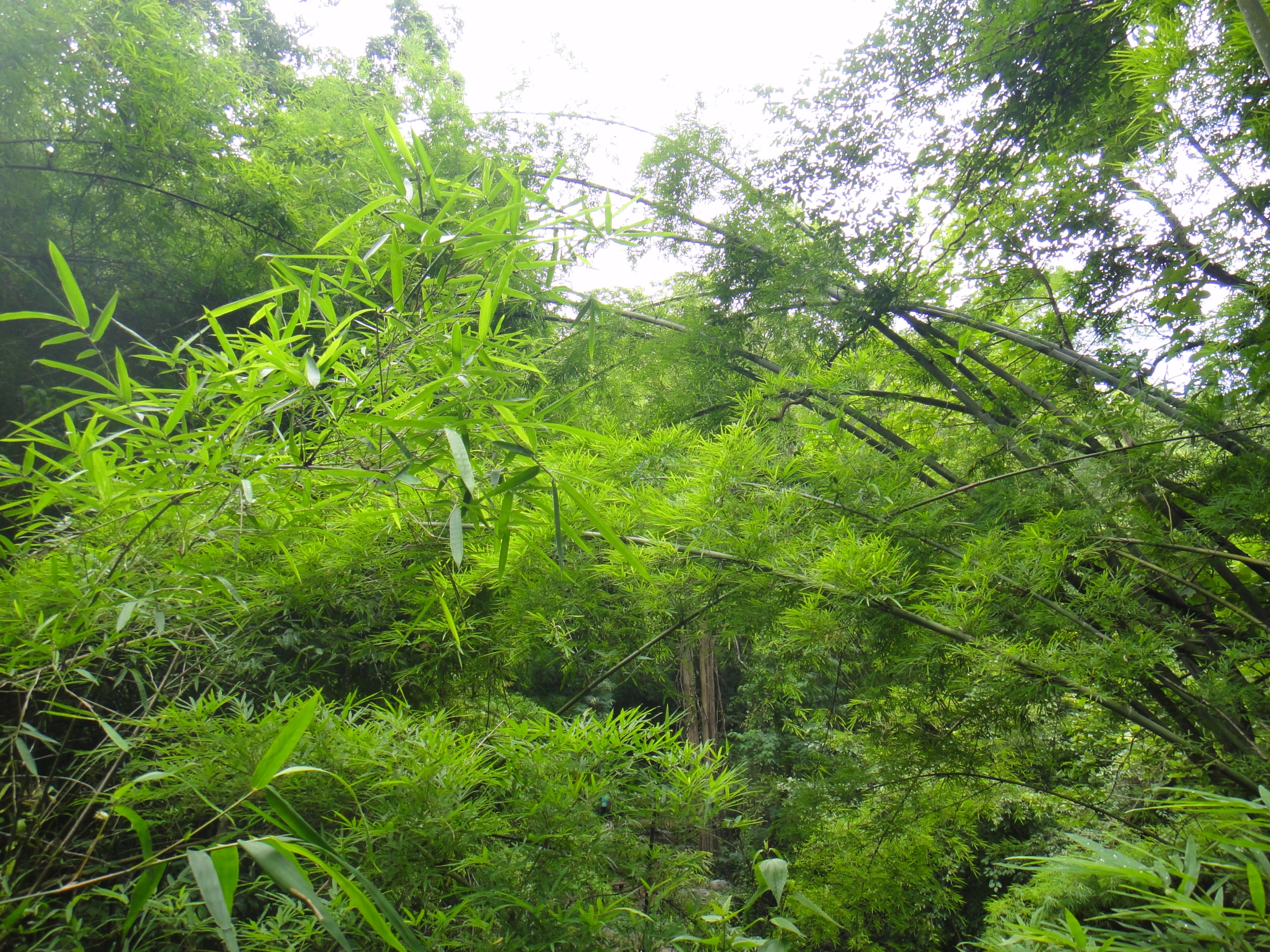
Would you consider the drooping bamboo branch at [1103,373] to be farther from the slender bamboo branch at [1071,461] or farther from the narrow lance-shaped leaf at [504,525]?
the narrow lance-shaped leaf at [504,525]

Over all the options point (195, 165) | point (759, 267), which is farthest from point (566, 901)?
point (195, 165)

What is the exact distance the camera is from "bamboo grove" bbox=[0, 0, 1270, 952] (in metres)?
1.02

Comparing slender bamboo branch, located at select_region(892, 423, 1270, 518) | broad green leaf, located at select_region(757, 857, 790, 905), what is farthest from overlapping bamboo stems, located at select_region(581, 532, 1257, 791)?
broad green leaf, located at select_region(757, 857, 790, 905)

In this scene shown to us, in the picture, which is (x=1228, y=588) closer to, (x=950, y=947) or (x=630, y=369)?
(x=630, y=369)

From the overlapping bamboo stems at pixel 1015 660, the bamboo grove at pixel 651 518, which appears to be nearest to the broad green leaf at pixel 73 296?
the bamboo grove at pixel 651 518

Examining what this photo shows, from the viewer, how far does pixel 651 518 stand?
167cm

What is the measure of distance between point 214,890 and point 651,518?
1.19 metres

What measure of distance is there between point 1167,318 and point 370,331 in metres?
1.97

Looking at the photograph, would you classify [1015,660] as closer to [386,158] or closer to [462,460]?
[462,460]

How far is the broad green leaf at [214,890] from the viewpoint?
1.81 ft

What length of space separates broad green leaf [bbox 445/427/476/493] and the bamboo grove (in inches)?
0.4

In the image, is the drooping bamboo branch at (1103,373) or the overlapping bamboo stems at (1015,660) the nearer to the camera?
the overlapping bamboo stems at (1015,660)

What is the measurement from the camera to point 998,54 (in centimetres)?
201

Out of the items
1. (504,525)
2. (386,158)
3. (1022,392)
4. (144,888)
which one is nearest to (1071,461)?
(1022,392)
